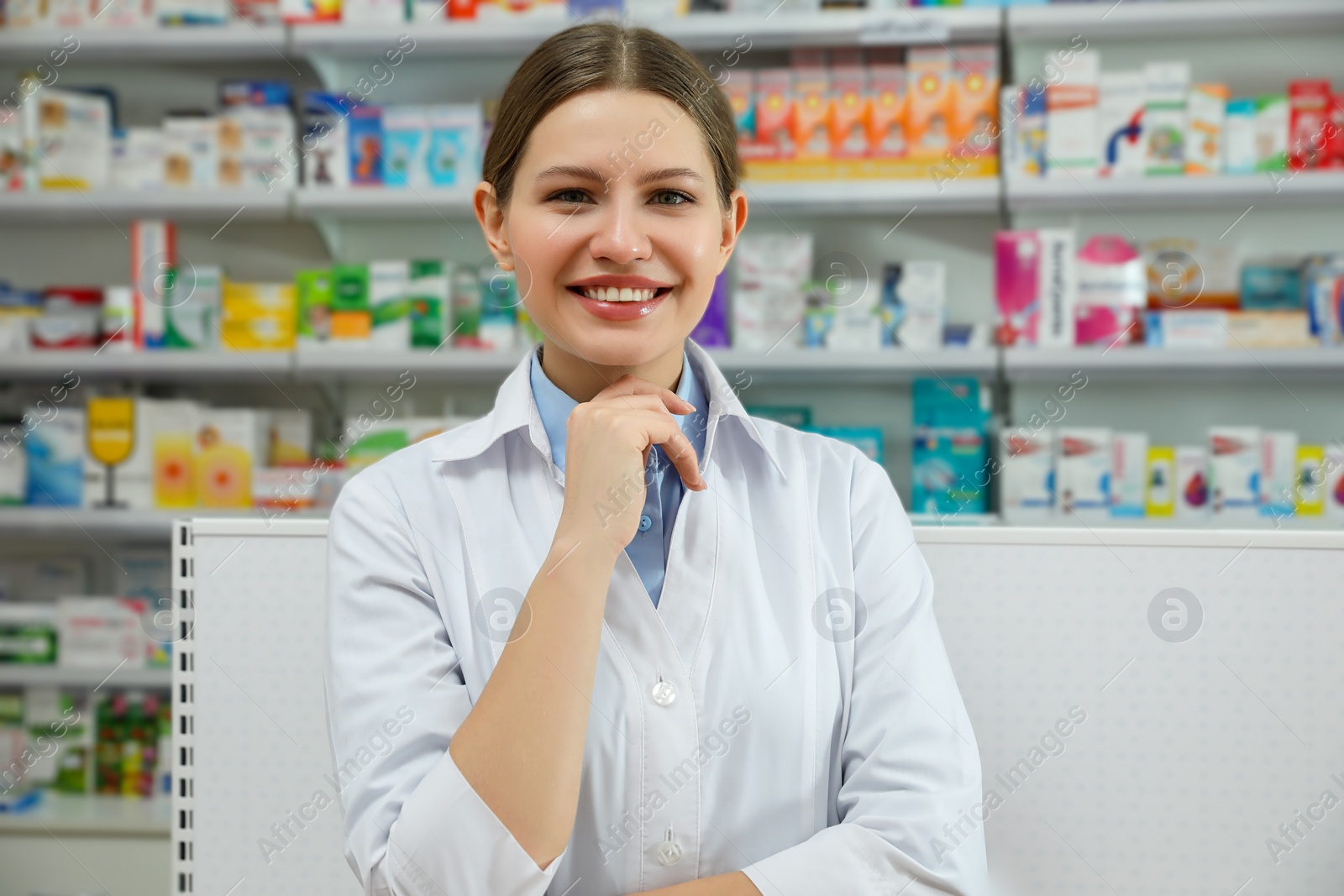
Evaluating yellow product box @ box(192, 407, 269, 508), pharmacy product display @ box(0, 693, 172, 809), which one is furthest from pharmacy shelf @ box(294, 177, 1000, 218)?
pharmacy product display @ box(0, 693, 172, 809)

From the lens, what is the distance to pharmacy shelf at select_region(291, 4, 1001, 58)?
8.16ft

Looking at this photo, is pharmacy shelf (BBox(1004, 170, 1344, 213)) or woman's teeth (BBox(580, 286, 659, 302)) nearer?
woman's teeth (BBox(580, 286, 659, 302))

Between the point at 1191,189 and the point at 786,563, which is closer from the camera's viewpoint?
the point at 786,563

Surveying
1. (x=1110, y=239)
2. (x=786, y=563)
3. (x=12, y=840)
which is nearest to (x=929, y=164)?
(x=1110, y=239)

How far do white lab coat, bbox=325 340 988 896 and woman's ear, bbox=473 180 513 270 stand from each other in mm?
145

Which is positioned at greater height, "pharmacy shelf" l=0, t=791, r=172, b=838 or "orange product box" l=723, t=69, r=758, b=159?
"orange product box" l=723, t=69, r=758, b=159

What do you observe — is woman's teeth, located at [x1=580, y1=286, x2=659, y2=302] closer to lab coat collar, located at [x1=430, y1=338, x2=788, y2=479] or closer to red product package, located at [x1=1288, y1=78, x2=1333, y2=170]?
lab coat collar, located at [x1=430, y1=338, x2=788, y2=479]

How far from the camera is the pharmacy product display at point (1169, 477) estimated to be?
2.43m

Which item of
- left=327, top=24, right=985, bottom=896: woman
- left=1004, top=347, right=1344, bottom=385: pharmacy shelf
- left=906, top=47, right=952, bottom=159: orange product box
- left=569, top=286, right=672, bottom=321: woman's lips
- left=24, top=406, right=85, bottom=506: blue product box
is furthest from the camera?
left=24, top=406, right=85, bottom=506: blue product box

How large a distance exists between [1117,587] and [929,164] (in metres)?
1.68

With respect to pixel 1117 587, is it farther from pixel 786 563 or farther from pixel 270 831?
pixel 270 831

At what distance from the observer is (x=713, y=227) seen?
0.94 m

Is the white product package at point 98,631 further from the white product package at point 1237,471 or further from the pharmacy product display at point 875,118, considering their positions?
the white product package at point 1237,471

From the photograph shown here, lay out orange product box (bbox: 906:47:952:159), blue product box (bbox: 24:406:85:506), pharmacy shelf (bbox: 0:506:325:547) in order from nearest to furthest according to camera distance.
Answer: orange product box (bbox: 906:47:952:159), pharmacy shelf (bbox: 0:506:325:547), blue product box (bbox: 24:406:85:506)
